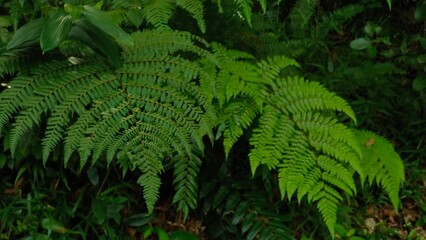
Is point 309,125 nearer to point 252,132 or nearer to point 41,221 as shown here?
point 252,132

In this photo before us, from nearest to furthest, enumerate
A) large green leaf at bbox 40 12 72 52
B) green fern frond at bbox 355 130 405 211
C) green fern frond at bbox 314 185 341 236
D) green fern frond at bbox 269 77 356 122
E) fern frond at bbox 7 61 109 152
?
large green leaf at bbox 40 12 72 52, fern frond at bbox 7 61 109 152, green fern frond at bbox 314 185 341 236, green fern frond at bbox 269 77 356 122, green fern frond at bbox 355 130 405 211

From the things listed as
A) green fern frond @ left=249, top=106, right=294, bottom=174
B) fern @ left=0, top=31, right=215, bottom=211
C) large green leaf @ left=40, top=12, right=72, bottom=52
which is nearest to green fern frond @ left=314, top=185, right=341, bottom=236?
green fern frond @ left=249, top=106, right=294, bottom=174

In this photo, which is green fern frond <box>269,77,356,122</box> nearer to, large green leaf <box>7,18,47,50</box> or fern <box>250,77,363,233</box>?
fern <box>250,77,363,233</box>

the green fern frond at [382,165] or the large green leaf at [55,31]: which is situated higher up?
the large green leaf at [55,31]

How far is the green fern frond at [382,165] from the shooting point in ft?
8.15

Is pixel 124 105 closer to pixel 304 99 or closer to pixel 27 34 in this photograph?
pixel 27 34

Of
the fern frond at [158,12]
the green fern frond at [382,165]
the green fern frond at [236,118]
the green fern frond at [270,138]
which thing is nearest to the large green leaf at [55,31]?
the fern frond at [158,12]

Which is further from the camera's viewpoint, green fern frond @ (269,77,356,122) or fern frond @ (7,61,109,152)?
green fern frond @ (269,77,356,122)

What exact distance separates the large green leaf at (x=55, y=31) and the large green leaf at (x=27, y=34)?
0.38 ft

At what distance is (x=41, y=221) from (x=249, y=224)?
971 mm

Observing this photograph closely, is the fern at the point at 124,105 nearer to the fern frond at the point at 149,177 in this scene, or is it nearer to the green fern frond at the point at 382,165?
the fern frond at the point at 149,177

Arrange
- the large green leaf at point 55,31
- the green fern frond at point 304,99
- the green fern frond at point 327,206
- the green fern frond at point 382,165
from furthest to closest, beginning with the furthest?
1. the green fern frond at point 382,165
2. the green fern frond at point 304,99
3. the green fern frond at point 327,206
4. the large green leaf at point 55,31

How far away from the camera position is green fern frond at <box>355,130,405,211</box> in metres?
2.48

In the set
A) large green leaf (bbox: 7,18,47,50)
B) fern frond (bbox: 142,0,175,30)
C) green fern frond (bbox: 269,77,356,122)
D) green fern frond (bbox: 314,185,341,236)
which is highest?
fern frond (bbox: 142,0,175,30)
